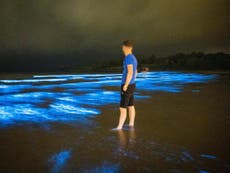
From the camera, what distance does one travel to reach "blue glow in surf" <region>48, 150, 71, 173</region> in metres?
3.62

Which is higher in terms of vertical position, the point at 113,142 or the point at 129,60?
the point at 129,60

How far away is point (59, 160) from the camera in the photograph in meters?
3.93

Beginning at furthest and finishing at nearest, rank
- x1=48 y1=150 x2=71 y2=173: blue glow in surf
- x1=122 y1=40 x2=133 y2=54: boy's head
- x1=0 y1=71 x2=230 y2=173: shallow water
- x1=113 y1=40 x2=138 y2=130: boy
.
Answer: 1. x1=122 y1=40 x2=133 y2=54: boy's head
2. x1=113 y1=40 x2=138 y2=130: boy
3. x1=0 y1=71 x2=230 y2=173: shallow water
4. x1=48 y1=150 x2=71 y2=173: blue glow in surf

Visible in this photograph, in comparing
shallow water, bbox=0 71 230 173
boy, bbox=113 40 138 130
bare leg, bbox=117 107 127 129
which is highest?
boy, bbox=113 40 138 130

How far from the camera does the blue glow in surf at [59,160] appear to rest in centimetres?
362

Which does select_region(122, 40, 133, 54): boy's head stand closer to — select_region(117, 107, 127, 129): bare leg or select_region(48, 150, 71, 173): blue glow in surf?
select_region(117, 107, 127, 129): bare leg

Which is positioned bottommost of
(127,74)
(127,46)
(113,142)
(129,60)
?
(113,142)

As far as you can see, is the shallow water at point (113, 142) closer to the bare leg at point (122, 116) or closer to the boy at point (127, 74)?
the bare leg at point (122, 116)

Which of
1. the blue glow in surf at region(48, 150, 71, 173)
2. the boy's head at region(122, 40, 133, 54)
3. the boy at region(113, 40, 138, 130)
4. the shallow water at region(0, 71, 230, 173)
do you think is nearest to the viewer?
the blue glow in surf at region(48, 150, 71, 173)

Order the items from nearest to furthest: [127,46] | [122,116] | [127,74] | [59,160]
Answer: [59,160] < [127,74] < [127,46] < [122,116]

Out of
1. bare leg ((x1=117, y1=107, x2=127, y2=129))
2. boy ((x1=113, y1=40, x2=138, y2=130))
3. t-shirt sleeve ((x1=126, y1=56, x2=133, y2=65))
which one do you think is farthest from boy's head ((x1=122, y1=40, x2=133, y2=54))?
bare leg ((x1=117, y1=107, x2=127, y2=129))

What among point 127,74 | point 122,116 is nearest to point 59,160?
point 122,116

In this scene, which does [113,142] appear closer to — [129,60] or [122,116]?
[122,116]

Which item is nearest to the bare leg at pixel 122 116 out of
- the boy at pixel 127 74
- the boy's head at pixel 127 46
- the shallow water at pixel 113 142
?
the boy at pixel 127 74
